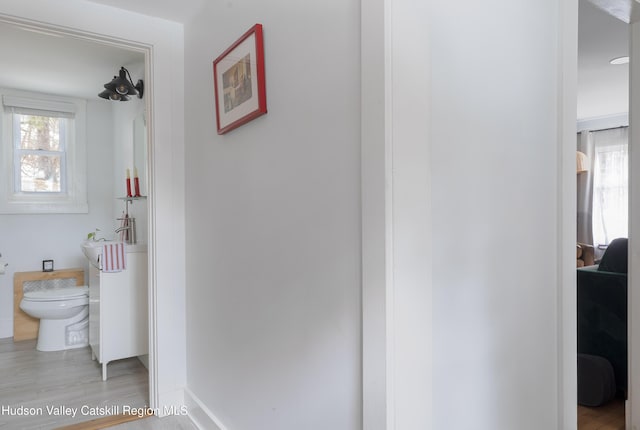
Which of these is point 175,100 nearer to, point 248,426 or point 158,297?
point 158,297

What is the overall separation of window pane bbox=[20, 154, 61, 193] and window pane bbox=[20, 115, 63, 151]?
9 centimetres

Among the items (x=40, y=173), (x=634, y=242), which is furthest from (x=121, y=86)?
(x=634, y=242)

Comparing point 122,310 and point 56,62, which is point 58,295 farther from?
point 56,62

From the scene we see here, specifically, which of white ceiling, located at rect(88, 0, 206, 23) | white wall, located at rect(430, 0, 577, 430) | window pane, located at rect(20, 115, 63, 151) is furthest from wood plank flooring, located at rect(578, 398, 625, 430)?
window pane, located at rect(20, 115, 63, 151)

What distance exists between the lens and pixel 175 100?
7.29 ft

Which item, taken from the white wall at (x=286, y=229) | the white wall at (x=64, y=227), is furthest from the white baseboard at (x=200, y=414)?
the white wall at (x=64, y=227)

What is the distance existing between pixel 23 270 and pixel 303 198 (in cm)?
354

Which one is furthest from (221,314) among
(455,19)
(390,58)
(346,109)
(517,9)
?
(517,9)

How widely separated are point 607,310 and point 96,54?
3.61m

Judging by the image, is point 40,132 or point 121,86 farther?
point 40,132

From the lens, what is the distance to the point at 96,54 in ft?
9.53

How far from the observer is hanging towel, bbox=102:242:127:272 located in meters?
2.51

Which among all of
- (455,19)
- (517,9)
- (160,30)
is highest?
(160,30)

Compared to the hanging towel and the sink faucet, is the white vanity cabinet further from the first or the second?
the sink faucet
